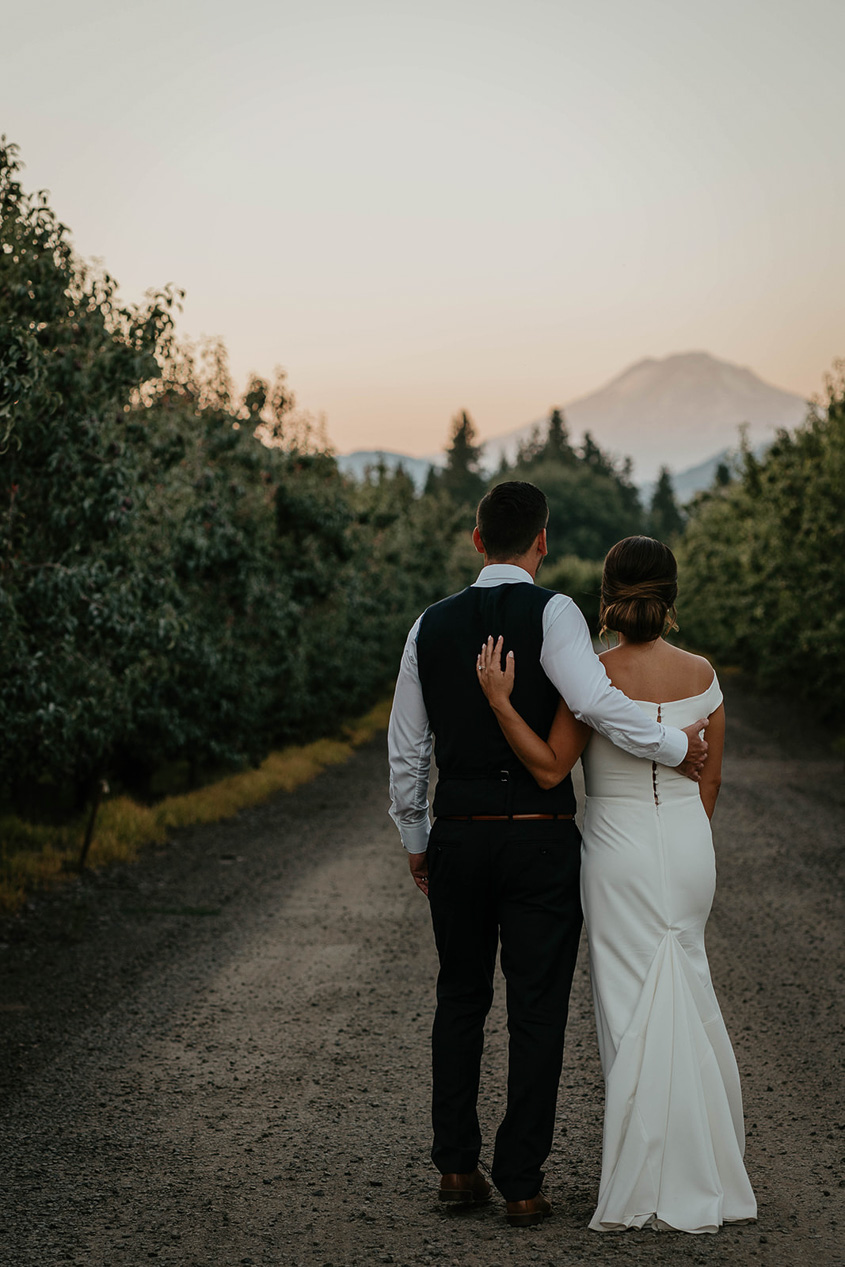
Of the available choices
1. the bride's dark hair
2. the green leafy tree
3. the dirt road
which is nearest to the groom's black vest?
the bride's dark hair

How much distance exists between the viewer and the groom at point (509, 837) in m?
3.86

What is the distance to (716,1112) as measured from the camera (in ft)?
12.7

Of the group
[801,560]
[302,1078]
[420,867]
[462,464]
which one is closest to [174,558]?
[302,1078]

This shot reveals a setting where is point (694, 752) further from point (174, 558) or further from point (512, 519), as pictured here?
point (174, 558)

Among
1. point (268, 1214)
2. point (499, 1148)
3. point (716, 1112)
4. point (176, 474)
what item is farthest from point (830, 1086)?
point (176, 474)

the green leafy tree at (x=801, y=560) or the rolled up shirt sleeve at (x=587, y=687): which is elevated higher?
the green leafy tree at (x=801, y=560)

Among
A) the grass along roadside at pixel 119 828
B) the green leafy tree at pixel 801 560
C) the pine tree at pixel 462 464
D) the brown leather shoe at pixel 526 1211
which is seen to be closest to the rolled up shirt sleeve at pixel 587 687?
the brown leather shoe at pixel 526 1211

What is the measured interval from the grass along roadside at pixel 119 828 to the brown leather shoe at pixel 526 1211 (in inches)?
262

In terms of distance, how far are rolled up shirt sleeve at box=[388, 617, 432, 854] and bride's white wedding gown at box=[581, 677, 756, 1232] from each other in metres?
0.57

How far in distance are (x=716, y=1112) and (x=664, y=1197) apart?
31cm

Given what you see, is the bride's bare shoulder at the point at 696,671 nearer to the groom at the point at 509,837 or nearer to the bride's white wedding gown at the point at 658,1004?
the bride's white wedding gown at the point at 658,1004

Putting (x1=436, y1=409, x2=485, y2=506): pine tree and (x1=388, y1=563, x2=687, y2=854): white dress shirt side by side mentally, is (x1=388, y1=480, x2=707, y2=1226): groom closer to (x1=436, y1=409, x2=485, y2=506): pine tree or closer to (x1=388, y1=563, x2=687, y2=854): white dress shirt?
(x1=388, y1=563, x2=687, y2=854): white dress shirt

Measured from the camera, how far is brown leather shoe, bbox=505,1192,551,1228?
3.85 meters

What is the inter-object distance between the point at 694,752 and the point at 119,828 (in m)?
10.0
